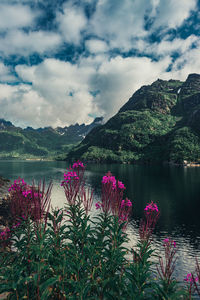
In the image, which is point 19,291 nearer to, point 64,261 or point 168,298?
point 64,261

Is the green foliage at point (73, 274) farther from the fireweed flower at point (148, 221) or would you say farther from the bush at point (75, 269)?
the fireweed flower at point (148, 221)

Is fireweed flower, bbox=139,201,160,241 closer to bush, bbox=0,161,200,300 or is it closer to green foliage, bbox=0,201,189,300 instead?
bush, bbox=0,161,200,300

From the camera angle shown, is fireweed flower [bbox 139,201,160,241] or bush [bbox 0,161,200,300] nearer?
bush [bbox 0,161,200,300]

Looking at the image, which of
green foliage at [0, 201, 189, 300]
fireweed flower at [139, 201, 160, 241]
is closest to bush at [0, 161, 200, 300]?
green foliage at [0, 201, 189, 300]

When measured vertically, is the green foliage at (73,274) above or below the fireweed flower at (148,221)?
below

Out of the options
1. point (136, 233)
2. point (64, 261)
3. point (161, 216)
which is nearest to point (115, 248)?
point (64, 261)

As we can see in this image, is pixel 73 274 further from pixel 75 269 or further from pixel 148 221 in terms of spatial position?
pixel 148 221

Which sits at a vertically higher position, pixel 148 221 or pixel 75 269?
pixel 148 221

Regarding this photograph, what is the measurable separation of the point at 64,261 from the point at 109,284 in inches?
100

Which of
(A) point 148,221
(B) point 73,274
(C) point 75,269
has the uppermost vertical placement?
(A) point 148,221

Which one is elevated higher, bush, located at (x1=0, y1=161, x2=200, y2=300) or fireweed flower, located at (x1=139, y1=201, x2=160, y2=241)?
fireweed flower, located at (x1=139, y1=201, x2=160, y2=241)

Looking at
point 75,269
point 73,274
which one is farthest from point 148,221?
point 73,274

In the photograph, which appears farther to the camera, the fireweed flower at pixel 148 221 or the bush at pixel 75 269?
the fireweed flower at pixel 148 221

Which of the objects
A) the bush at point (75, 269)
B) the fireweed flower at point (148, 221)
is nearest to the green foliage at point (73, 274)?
the bush at point (75, 269)
